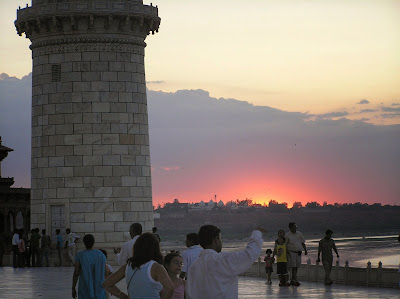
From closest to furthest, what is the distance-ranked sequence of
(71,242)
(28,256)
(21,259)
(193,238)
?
(193,238)
(71,242)
(21,259)
(28,256)

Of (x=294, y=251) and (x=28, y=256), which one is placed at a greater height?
(x=28, y=256)

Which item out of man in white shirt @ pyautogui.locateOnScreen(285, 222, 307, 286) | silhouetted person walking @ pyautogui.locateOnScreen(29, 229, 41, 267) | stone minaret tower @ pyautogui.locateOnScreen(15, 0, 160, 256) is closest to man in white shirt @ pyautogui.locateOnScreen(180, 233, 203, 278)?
man in white shirt @ pyautogui.locateOnScreen(285, 222, 307, 286)

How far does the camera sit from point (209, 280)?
10.1m

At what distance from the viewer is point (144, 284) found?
10086 mm

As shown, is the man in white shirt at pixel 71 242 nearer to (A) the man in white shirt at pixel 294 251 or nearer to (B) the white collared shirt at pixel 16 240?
(B) the white collared shirt at pixel 16 240

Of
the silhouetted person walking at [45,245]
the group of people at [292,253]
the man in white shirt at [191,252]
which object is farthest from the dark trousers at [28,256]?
the man in white shirt at [191,252]

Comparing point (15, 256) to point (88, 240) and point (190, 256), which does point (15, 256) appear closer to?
point (88, 240)

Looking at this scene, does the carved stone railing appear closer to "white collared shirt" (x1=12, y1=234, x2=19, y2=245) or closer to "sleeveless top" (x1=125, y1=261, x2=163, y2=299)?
"white collared shirt" (x1=12, y1=234, x2=19, y2=245)

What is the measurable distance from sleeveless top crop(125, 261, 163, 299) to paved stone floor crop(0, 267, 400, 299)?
11.1 metres

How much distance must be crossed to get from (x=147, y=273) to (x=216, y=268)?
73 centimetres

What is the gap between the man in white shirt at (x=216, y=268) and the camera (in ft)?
32.1

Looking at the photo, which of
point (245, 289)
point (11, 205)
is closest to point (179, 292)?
point (245, 289)

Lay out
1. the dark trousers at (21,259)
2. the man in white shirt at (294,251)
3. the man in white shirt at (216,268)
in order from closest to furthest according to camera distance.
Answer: the man in white shirt at (216,268)
the man in white shirt at (294,251)
the dark trousers at (21,259)

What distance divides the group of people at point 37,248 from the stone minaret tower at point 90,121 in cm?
54
